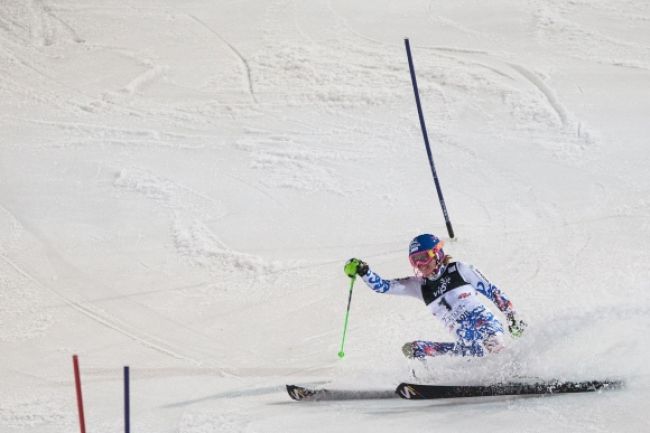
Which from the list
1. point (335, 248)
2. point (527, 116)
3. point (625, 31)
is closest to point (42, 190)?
point (335, 248)

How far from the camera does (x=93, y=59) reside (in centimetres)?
1470

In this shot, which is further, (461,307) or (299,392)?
(299,392)

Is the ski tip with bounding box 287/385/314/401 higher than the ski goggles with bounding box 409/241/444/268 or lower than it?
lower

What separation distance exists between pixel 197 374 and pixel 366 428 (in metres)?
1.92

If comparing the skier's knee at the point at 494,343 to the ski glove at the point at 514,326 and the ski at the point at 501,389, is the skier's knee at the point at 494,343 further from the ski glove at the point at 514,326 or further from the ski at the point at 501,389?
the ski at the point at 501,389

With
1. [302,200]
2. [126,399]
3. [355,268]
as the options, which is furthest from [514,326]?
[302,200]

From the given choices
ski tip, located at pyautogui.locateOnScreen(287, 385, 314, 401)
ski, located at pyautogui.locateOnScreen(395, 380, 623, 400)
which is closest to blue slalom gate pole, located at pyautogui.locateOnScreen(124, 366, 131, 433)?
ski tip, located at pyautogui.locateOnScreen(287, 385, 314, 401)

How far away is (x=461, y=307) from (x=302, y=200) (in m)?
4.03

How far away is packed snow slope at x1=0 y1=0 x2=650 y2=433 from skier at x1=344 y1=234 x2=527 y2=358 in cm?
19

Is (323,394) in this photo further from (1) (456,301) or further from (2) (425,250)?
(2) (425,250)

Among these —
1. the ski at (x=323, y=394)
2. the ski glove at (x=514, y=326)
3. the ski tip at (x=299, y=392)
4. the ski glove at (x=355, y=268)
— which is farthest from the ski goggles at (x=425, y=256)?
the ski tip at (x=299, y=392)

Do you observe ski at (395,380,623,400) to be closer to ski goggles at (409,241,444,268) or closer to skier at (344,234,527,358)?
skier at (344,234,527,358)

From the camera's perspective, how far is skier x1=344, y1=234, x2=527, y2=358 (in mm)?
7426

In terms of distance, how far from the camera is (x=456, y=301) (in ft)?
24.8
